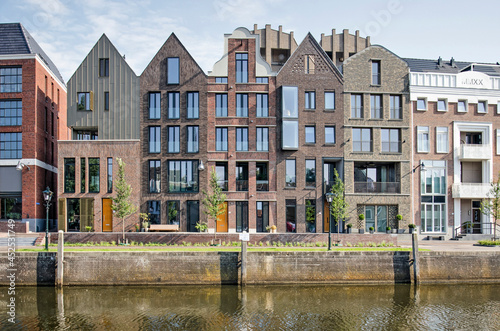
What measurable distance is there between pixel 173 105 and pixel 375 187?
1952 cm

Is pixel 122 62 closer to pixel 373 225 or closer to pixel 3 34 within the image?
pixel 3 34

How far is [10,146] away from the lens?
38031 mm

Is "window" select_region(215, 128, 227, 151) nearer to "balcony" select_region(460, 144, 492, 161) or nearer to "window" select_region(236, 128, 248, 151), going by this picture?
"window" select_region(236, 128, 248, 151)

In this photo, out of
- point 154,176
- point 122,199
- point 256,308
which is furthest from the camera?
point 154,176

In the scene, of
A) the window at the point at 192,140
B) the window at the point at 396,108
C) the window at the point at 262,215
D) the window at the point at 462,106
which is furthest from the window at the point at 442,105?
the window at the point at 192,140

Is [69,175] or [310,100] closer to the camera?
[69,175]

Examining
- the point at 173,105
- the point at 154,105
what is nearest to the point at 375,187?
the point at 173,105

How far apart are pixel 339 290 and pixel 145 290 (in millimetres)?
11620

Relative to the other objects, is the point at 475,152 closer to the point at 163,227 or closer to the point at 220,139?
the point at 220,139

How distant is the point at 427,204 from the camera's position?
1531 inches

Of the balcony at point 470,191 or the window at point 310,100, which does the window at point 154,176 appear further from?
the balcony at point 470,191

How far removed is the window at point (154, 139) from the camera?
37656 mm

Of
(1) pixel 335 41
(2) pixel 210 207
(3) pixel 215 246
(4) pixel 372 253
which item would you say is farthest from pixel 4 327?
(1) pixel 335 41

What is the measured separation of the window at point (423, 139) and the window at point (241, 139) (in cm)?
1580
